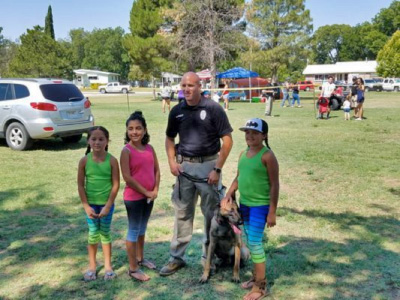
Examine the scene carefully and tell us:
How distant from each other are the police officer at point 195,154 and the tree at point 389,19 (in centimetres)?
9045

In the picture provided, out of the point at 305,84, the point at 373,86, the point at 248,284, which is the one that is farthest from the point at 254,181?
the point at 373,86

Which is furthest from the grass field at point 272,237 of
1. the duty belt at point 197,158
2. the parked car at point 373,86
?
the parked car at point 373,86

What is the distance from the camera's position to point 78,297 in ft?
10.8

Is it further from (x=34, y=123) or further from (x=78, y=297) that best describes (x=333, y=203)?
(x=34, y=123)

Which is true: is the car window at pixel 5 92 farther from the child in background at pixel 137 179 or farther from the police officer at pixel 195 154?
the police officer at pixel 195 154

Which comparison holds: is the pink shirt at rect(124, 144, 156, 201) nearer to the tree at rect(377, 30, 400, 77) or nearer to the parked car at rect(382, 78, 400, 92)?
the parked car at rect(382, 78, 400, 92)

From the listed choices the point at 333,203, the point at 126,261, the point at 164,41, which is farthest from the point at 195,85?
the point at 164,41

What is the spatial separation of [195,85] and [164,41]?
30.8 metres

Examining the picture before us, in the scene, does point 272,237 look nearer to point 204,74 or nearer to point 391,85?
point 204,74

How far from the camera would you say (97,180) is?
3488 millimetres

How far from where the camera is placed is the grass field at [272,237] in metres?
3.42

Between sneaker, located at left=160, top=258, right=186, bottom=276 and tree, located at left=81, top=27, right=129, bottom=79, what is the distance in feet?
311

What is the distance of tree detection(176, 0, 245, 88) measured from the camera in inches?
1176

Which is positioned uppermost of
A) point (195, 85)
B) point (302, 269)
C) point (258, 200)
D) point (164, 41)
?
point (164, 41)
